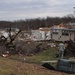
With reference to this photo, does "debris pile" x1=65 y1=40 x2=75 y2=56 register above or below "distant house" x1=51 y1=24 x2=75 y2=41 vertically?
below

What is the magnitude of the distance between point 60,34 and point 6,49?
64.0 feet

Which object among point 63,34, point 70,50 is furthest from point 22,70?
point 63,34

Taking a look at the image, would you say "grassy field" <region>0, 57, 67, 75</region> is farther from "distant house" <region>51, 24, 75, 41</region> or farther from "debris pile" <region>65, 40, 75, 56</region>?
"distant house" <region>51, 24, 75, 41</region>

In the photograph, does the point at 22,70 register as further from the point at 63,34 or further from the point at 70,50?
the point at 63,34

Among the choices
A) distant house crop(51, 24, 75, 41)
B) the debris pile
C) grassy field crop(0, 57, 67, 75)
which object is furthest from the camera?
distant house crop(51, 24, 75, 41)

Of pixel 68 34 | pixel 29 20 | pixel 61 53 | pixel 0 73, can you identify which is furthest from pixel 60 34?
pixel 29 20

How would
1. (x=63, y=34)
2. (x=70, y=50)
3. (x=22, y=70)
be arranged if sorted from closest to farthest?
(x=22, y=70), (x=70, y=50), (x=63, y=34)

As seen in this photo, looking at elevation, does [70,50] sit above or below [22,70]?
below

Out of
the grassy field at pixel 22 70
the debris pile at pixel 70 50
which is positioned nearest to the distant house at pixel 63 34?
the debris pile at pixel 70 50

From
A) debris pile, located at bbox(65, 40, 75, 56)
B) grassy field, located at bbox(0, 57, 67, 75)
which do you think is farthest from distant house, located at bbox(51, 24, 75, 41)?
grassy field, located at bbox(0, 57, 67, 75)

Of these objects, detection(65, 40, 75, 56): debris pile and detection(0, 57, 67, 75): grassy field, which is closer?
detection(0, 57, 67, 75): grassy field

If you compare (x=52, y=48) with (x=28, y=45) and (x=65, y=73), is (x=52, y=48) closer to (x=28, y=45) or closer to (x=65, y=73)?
(x=28, y=45)

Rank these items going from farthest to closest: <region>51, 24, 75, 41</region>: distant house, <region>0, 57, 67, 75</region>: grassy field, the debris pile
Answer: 1. <region>51, 24, 75, 41</region>: distant house
2. the debris pile
3. <region>0, 57, 67, 75</region>: grassy field

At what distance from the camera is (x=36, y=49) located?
42.9 meters
